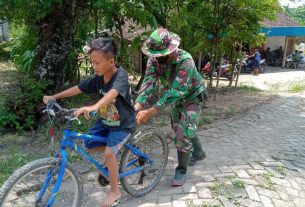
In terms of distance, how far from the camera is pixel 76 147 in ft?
10.2

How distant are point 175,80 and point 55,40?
11.1ft

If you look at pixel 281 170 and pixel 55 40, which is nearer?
pixel 281 170

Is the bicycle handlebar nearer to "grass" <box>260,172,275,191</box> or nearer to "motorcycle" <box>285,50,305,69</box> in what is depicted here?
"grass" <box>260,172,275,191</box>

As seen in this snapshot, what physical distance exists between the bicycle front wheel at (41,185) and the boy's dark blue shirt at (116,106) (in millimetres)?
578

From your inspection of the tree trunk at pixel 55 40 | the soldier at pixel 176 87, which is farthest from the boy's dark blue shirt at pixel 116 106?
the tree trunk at pixel 55 40

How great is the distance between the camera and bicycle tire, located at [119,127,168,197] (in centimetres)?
361

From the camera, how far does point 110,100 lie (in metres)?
2.95

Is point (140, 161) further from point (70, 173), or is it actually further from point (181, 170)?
point (70, 173)

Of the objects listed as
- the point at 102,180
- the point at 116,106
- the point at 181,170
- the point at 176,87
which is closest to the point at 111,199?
the point at 102,180


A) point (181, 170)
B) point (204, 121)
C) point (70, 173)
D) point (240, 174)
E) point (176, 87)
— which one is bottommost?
point (204, 121)

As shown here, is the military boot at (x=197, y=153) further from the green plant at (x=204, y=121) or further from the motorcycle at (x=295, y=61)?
the motorcycle at (x=295, y=61)

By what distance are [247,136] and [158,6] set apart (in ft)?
9.64

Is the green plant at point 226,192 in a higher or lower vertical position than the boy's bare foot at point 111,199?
lower

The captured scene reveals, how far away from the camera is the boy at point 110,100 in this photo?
9.96ft
